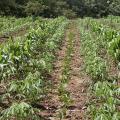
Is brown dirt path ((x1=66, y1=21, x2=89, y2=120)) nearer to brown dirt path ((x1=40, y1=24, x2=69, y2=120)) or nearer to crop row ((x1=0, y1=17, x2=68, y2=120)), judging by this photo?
brown dirt path ((x1=40, y1=24, x2=69, y2=120))

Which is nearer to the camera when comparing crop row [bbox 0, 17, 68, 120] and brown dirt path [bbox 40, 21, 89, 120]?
crop row [bbox 0, 17, 68, 120]

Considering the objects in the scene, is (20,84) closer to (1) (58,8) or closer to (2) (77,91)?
(2) (77,91)

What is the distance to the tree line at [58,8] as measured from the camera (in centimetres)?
5112

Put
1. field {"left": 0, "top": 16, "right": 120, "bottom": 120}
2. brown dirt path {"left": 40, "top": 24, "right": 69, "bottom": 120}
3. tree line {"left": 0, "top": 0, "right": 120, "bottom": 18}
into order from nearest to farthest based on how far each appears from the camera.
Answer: field {"left": 0, "top": 16, "right": 120, "bottom": 120}, brown dirt path {"left": 40, "top": 24, "right": 69, "bottom": 120}, tree line {"left": 0, "top": 0, "right": 120, "bottom": 18}

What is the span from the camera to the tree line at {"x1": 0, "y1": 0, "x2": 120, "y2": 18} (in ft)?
168

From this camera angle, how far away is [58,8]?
59375 mm

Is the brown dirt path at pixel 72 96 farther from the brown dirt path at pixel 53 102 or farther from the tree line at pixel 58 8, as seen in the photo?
the tree line at pixel 58 8

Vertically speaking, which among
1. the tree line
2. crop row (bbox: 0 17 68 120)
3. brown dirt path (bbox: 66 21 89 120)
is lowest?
the tree line

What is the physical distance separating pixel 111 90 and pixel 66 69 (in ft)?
12.3

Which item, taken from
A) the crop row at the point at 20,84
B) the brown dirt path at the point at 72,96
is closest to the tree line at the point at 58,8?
the brown dirt path at the point at 72,96

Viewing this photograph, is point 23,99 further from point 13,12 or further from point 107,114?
point 13,12

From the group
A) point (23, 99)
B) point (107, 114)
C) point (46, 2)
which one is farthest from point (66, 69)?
point (46, 2)

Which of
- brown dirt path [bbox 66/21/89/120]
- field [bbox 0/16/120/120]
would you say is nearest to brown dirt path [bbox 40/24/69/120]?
field [bbox 0/16/120/120]

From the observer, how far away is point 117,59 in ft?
31.2
